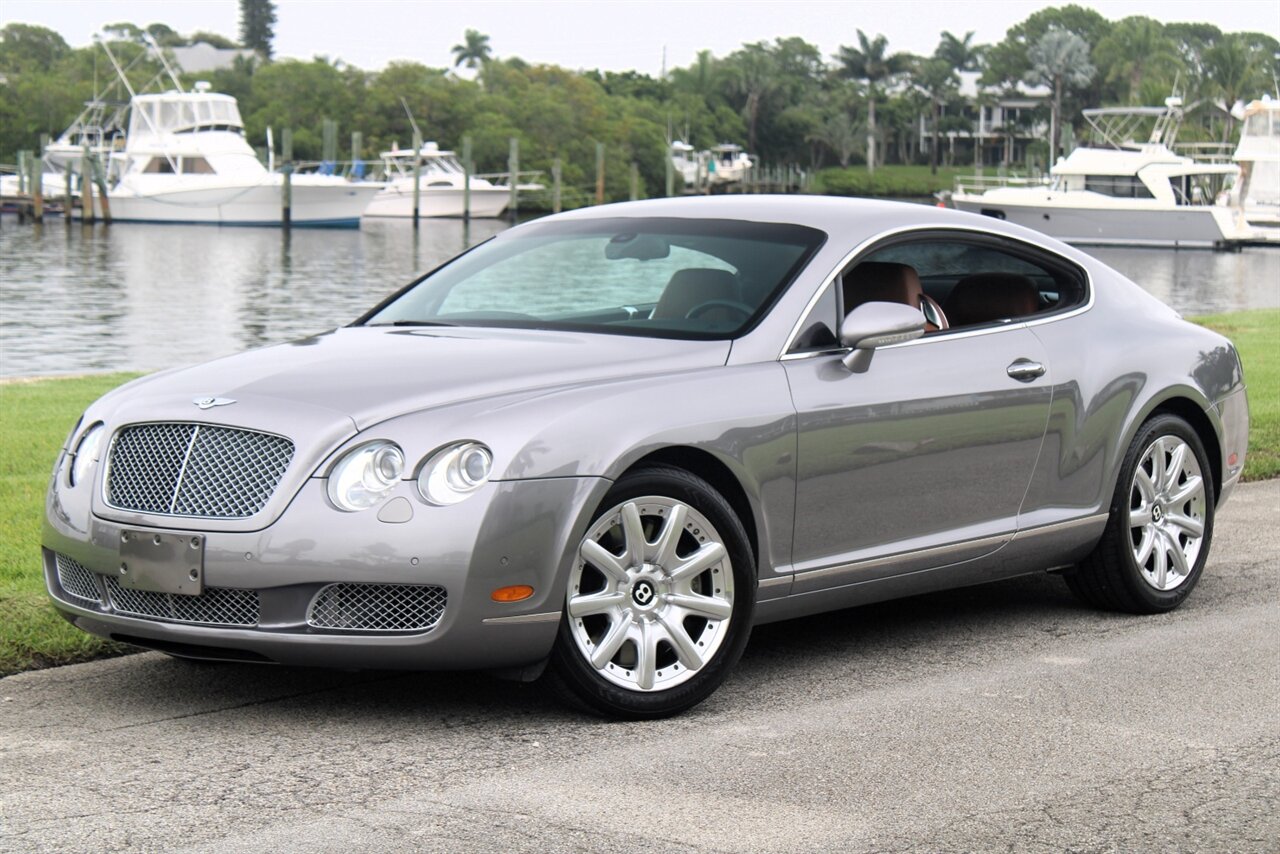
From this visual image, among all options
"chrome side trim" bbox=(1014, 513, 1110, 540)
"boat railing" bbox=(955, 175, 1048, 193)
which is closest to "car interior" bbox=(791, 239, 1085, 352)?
"chrome side trim" bbox=(1014, 513, 1110, 540)

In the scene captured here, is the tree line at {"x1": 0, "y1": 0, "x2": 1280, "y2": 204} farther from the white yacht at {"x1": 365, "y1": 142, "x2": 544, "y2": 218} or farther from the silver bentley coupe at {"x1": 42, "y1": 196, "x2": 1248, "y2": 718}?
the silver bentley coupe at {"x1": 42, "y1": 196, "x2": 1248, "y2": 718}

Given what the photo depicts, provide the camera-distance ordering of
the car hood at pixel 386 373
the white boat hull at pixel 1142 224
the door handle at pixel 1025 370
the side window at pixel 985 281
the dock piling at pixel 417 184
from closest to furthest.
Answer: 1. the car hood at pixel 386 373
2. the door handle at pixel 1025 370
3. the side window at pixel 985 281
4. the white boat hull at pixel 1142 224
5. the dock piling at pixel 417 184

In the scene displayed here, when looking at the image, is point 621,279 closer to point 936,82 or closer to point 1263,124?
point 1263,124

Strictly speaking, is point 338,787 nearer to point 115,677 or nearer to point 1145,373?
point 115,677

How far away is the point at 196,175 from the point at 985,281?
76454 mm

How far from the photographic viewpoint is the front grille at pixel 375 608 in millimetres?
4930

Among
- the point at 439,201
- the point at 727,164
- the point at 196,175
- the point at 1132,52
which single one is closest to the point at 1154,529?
the point at 196,175

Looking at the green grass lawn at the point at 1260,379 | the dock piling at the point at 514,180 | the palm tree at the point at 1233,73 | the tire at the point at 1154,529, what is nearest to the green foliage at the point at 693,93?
the palm tree at the point at 1233,73

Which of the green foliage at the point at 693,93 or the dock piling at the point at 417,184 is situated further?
the green foliage at the point at 693,93

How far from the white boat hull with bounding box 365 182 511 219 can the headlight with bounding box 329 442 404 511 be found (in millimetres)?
91690

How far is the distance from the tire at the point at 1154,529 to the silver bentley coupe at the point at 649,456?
0.04 ft

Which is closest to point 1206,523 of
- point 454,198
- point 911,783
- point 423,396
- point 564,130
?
point 911,783

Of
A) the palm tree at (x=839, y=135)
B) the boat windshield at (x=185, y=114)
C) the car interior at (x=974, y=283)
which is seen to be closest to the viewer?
the car interior at (x=974, y=283)

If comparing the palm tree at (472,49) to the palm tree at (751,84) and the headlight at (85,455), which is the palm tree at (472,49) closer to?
the palm tree at (751,84)
